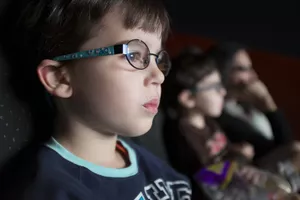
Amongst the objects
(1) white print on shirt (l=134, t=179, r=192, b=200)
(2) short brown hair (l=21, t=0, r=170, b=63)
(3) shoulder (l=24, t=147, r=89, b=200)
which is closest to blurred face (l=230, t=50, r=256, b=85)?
(1) white print on shirt (l=134, t=179, r=192, b=200)

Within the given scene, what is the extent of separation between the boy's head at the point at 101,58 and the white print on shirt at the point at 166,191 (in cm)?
14

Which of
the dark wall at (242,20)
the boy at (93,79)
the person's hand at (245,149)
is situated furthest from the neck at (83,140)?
the dark wall at (242,20)

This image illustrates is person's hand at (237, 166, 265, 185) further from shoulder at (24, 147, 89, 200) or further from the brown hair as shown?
shoulder at (24, 147, 89, 200)

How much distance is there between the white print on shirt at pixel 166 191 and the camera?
92cm

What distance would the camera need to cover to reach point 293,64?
161 cm

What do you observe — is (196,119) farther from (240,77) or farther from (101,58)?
(101,58)

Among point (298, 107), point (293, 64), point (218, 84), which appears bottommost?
point (298, 107)

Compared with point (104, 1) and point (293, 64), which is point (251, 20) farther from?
point (104, 1)

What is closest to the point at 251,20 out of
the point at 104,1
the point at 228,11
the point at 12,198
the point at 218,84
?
the point at 228,11

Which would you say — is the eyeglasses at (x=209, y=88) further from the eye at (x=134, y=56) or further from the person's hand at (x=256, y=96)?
the eye at (x=134, y=56)

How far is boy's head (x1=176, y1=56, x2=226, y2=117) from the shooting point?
48.0 inches

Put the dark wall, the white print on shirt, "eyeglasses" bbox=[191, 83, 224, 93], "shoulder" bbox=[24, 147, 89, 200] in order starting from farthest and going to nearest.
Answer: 1. the dark wall
2. "eyeglasses" bbox=[191, 83, 224, 93]
3. the white print on shirt
4. "shoulder" bbox=[24, 147, 89, 200]

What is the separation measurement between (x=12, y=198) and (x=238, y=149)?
2.31 feet

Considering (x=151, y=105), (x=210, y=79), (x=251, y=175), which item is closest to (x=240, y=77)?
(x=210, y=79)
